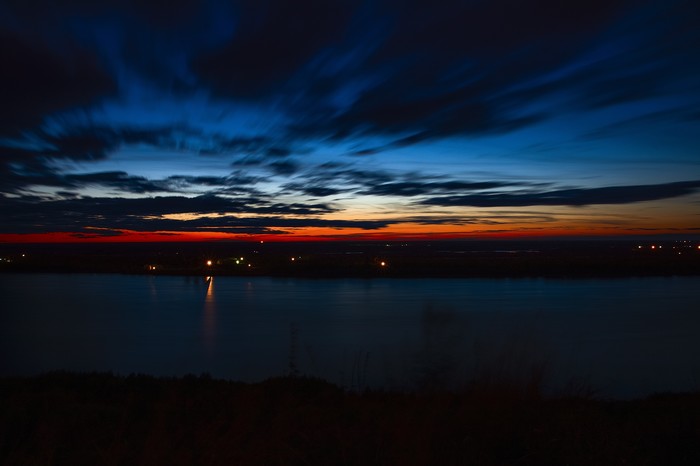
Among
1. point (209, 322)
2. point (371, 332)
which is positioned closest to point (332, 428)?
point (371, 332)

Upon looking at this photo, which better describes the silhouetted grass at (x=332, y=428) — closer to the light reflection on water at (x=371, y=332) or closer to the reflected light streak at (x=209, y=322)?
the light reflection on water at (x=371, y=332)

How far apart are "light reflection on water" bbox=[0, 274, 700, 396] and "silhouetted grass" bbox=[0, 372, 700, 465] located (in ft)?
8.98

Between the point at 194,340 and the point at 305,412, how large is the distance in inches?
562

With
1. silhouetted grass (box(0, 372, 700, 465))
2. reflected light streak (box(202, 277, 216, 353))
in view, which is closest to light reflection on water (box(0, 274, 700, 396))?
reflected light streak (box(202, 277, 216, 353))

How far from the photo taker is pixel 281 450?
5344 millimetres

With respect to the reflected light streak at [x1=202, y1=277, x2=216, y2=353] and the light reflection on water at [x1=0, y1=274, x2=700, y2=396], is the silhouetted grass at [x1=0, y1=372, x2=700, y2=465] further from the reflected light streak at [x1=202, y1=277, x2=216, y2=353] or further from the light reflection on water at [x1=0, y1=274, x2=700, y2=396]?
the reflected light streak at [x1=202, y1=277, x2=216, y2=353]

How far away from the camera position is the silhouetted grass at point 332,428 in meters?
5.18

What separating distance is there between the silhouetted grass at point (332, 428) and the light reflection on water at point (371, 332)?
8.98ft

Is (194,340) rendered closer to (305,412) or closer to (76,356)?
(76,356)

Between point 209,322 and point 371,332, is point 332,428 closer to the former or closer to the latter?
point 371,332

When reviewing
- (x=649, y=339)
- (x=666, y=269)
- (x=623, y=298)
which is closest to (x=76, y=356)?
(x=649, y=339)

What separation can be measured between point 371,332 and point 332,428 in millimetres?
15785

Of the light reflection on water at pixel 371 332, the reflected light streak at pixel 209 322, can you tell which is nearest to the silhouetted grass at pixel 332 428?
the light reflection on water at pixel 371 332

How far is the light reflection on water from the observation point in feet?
50.1
